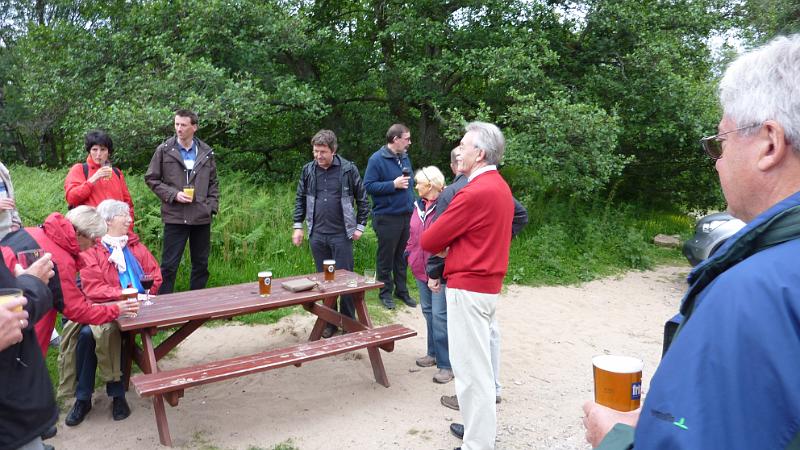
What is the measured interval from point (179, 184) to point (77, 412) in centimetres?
234

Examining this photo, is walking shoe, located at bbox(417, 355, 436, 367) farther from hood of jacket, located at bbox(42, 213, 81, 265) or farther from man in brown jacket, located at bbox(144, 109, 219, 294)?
hood of jacket, located at bbox(42, 213, 81, 265)

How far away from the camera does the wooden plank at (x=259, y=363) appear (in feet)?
11.0

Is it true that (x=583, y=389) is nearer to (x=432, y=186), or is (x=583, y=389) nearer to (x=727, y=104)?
(x=432, y=186)

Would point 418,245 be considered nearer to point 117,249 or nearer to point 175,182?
point 117,249

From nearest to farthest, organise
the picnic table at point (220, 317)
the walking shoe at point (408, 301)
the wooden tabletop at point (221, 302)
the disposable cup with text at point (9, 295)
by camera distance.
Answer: the disposable cup with text at point (9, 295) < the picnic table at point (220, 317) < the wooden tabletop at point (221, 302) < the walking shoe at point (408, 301)

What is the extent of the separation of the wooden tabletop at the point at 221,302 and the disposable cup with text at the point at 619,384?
9.54ft

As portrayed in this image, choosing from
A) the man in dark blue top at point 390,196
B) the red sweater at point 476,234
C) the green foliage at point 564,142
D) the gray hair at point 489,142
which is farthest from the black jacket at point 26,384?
the green foliage at point 564,142

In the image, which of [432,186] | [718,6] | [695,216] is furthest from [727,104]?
[695,216]

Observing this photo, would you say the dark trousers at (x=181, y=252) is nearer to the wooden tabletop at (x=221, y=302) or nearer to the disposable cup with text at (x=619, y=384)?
the wooden tabletop at (x=221, y=302)

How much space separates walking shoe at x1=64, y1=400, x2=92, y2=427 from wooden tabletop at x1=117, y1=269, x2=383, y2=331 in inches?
28.3

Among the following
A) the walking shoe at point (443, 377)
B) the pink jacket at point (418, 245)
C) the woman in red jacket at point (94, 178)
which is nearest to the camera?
the walking shoe at point (443, 377)

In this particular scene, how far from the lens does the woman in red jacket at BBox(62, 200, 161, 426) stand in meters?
3.76

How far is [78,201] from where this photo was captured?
16.7 ft

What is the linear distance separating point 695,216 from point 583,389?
9.69 meters
